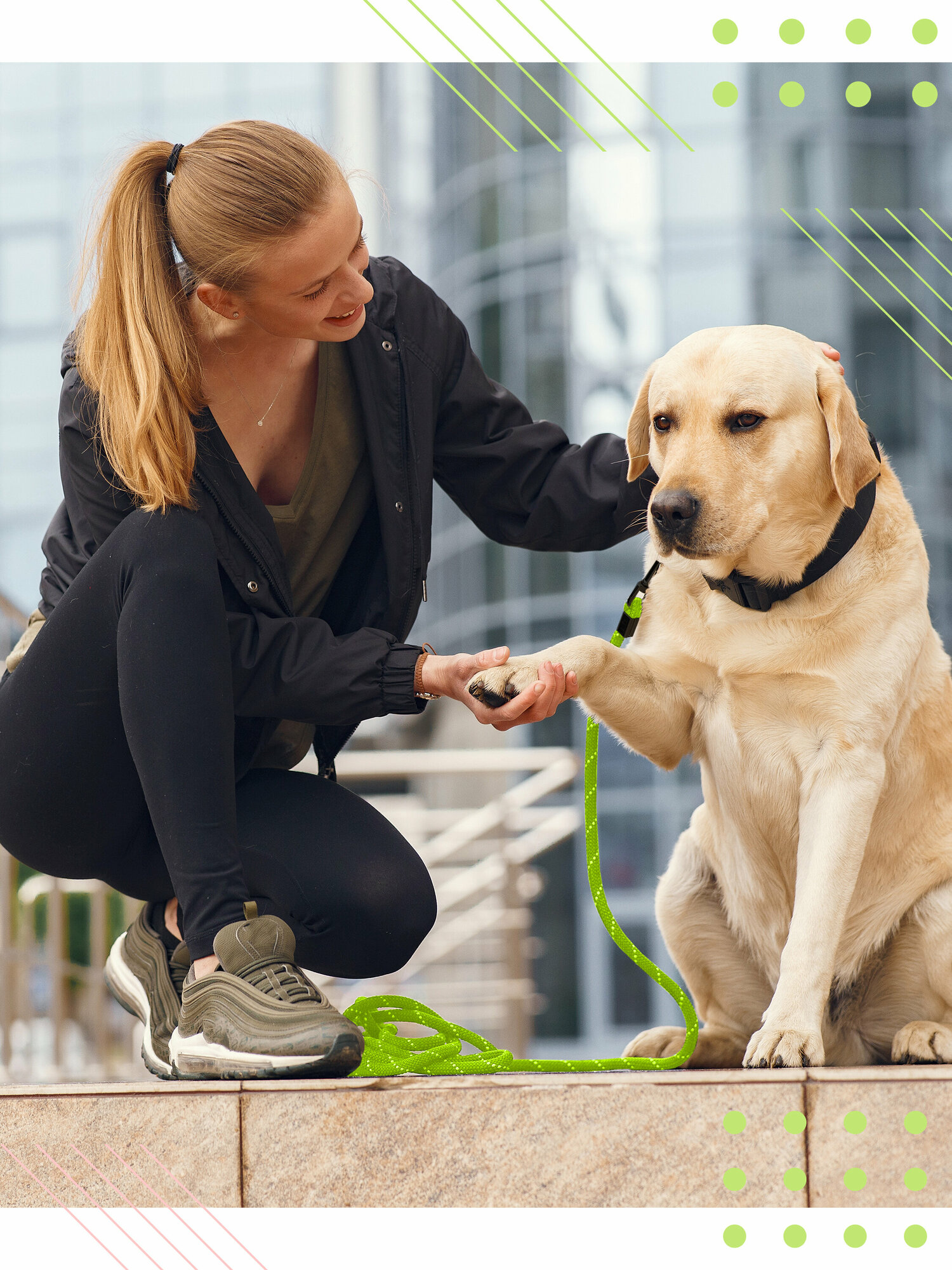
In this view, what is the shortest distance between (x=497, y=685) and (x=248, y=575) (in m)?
0.45

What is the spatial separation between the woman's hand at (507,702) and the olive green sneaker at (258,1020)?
440mm

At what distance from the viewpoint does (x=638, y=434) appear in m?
2.40

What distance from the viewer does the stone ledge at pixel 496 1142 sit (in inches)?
58.6

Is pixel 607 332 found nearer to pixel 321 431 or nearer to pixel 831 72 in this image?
pixel 831 72

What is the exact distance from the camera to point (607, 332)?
1074cm

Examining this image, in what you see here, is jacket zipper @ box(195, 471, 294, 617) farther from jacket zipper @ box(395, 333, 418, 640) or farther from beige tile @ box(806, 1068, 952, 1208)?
beige tile @ box(806, 1068, 952, 1208)

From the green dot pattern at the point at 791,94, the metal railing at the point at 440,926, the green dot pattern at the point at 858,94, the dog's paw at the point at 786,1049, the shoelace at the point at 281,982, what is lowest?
the metal railing at the point at 440,926

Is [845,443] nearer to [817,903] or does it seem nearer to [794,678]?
[794,678]

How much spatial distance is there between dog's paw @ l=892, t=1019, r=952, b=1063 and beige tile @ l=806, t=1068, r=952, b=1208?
51 centimetres

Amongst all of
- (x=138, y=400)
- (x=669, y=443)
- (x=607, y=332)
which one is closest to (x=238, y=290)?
(x=138, y=400)

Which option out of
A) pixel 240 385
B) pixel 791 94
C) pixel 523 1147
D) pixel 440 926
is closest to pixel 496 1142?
pixel 523 1147
